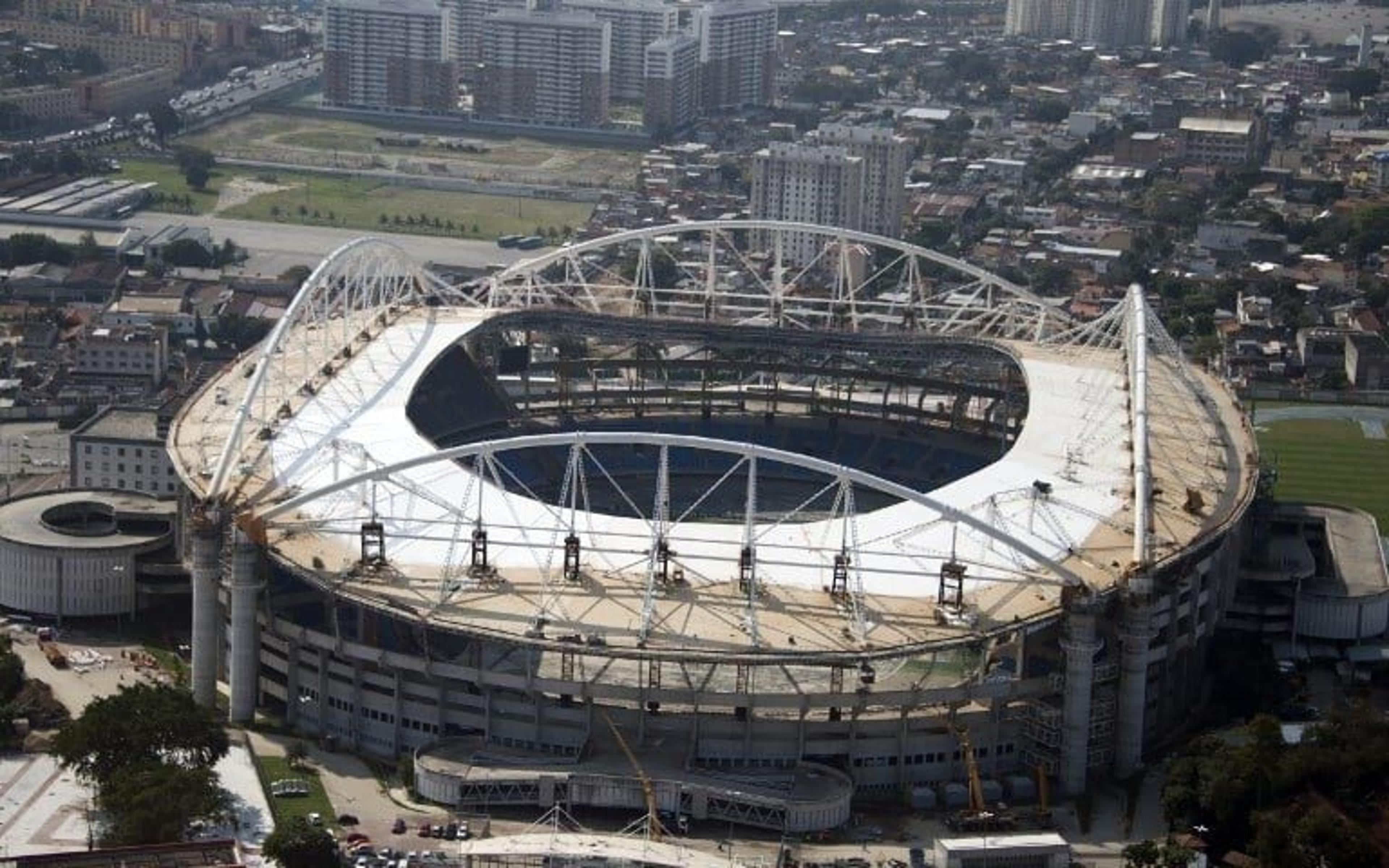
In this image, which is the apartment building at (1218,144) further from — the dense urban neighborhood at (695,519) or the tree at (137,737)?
the tree at (137,737)

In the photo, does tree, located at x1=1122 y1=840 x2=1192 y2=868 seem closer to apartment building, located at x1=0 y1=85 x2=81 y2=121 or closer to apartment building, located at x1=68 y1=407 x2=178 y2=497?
apartment building, located at x1=68 y1=407 x2=178 y2=497

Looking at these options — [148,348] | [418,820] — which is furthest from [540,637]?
[148,348]

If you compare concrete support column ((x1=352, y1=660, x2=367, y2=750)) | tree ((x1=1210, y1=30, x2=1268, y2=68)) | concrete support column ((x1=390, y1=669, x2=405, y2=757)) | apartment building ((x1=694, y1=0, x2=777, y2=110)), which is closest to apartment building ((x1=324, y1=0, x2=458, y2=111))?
apartment building ((x1=694, y1=0, x2=777, y2=110))

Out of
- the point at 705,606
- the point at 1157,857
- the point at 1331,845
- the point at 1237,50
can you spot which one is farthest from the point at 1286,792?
the point at 1237,50

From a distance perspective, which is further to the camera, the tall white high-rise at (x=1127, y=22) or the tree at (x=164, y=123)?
the tall white high-rise at (x=1127, y=22)

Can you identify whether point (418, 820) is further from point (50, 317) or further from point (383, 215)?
point (383, 215)

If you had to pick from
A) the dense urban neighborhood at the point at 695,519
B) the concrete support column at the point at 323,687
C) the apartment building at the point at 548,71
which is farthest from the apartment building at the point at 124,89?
the concrete support column at the point at 323,687
